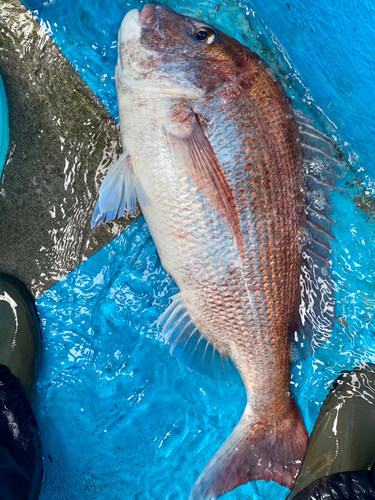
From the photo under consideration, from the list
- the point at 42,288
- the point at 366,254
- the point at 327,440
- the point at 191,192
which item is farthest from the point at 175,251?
the point at 327,440

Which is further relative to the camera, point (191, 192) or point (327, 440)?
point (327, 440)

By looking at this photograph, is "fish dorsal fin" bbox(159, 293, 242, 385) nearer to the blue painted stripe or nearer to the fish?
the fish

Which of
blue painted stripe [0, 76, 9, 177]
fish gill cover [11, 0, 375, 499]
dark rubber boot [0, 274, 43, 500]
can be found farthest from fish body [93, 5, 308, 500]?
dark rubber boot [0, 274, 43, 500]

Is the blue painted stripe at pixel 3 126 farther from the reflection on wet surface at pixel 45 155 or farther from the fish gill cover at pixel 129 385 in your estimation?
the fish gill cover at pixel 129 385

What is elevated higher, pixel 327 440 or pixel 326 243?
pixel 326 243

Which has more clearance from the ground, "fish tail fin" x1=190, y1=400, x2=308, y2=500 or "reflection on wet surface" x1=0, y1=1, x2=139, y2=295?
"reflection on wet surface" x1=0, y1=1, x2=139, y2=295

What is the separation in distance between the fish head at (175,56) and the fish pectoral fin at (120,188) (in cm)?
30

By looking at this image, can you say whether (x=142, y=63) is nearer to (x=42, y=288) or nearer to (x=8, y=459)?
(x=42, y=288)

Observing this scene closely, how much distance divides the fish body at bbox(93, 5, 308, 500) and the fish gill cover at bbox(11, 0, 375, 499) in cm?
36

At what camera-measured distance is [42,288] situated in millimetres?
1932

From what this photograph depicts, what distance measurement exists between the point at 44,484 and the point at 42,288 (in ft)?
3.28

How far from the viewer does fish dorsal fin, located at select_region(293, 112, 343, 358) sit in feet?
5.14

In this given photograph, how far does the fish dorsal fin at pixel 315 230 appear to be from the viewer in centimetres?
157

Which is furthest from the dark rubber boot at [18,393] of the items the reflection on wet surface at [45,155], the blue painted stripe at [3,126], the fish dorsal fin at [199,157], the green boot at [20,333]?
the fish dorsal fin at [199,157]
